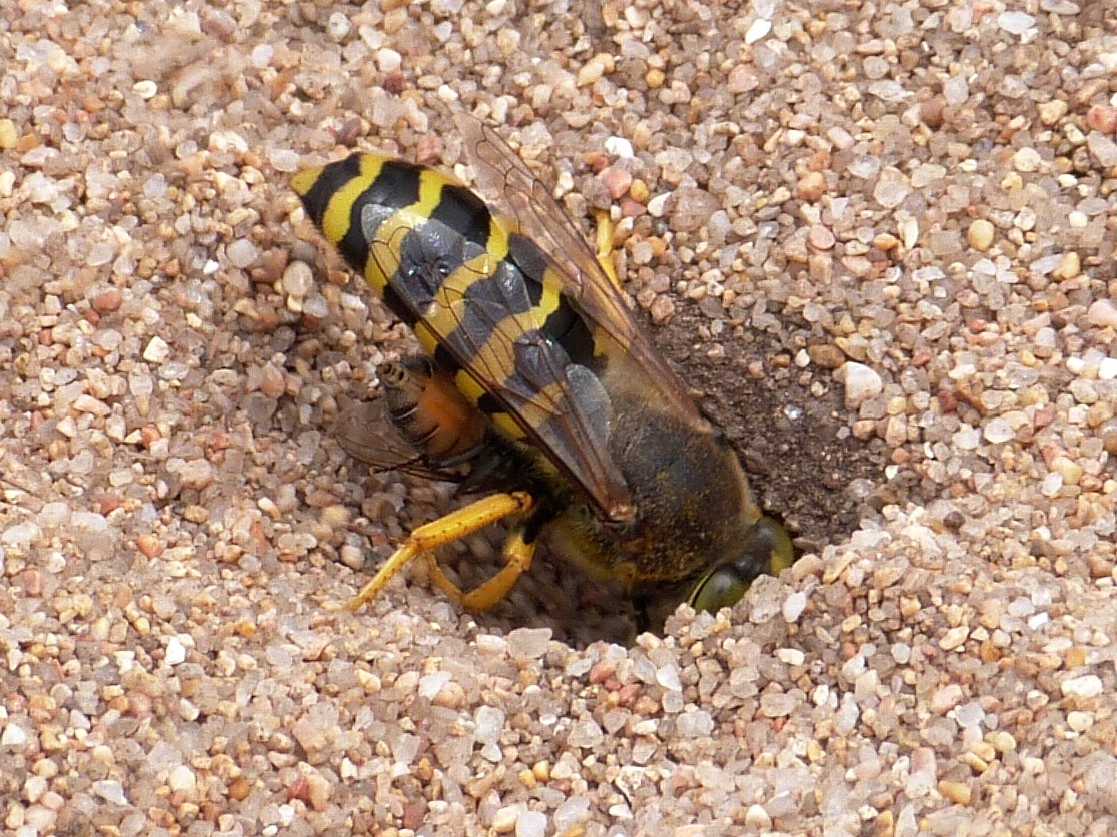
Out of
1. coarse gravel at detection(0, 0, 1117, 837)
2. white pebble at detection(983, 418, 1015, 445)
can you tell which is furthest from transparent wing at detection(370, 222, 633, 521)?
white pebble at detection(983, 418, 1015, 445)

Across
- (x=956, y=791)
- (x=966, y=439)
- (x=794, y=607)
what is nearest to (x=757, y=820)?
(x=956, y=791)

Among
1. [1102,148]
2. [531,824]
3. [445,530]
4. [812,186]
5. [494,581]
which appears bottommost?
[494,581]

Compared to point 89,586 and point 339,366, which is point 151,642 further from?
point 339,366

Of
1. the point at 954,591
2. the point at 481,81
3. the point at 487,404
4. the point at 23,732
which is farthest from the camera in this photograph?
the point at 481,81

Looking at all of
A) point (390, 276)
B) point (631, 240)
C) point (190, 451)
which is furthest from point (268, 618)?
point (631, 240)

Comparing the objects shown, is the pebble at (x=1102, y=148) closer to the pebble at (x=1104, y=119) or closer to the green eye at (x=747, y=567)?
the pebble at (x=1104, y=119)

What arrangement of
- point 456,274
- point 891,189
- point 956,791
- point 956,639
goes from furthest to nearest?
point 891,189 → point 456,274 → point 956,639 → point 956,791

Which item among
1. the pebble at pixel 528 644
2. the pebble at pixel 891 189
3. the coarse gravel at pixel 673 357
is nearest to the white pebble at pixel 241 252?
the coarse gravel at pixel 673 357

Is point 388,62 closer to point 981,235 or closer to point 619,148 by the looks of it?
point 619,148
